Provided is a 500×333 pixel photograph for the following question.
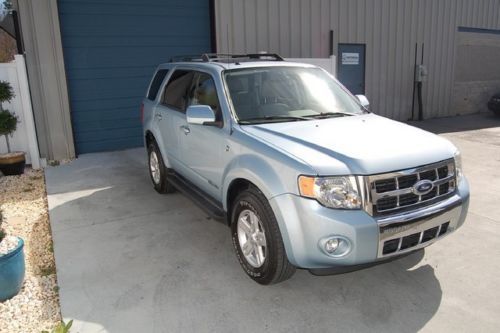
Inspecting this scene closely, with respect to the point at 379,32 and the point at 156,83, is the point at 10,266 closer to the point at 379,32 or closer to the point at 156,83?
the point at 156,83

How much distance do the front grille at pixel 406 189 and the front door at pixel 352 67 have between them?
836 cm

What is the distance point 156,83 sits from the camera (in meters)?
5.87

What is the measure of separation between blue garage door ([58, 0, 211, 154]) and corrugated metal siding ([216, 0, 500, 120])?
1.06m

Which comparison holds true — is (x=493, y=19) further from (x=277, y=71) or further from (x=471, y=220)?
(x=277, y=71)

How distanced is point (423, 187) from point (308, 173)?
89 centimetres

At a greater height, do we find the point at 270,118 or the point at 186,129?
the point at 270,118

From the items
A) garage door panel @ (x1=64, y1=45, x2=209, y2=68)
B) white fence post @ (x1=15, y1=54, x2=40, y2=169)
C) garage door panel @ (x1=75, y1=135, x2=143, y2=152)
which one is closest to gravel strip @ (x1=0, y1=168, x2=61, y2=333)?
white fence post @ (x1=15, y1=54, x2=40, y2=169)

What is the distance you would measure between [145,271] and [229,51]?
6687 mm

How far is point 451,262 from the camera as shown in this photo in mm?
3705

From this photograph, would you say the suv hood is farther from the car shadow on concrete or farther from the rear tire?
the rear tire

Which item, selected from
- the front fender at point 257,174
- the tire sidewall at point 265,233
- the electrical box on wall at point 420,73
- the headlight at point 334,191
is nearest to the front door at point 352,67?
the electrical box on wall at point 420,73

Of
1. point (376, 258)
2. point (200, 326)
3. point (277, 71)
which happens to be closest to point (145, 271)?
point (200, 326)

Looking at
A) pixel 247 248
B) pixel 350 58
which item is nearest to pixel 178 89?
pixel 247 248

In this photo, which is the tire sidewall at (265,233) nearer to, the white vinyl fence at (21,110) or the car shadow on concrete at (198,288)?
the car shadow on concrete at (198,288)
